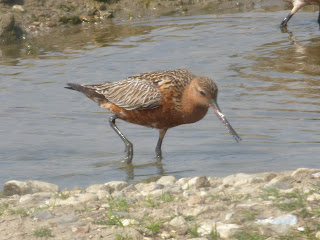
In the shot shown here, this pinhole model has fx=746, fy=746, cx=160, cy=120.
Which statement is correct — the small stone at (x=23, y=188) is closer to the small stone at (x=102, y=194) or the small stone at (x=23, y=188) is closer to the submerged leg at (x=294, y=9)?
the small stone at (x=102, y=194)

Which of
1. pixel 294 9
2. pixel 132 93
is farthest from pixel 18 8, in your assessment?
pixel 132 93

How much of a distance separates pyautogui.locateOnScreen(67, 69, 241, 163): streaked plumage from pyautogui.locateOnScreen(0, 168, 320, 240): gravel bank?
1.74 meters

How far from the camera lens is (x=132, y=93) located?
920 cm

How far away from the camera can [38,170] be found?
859cm

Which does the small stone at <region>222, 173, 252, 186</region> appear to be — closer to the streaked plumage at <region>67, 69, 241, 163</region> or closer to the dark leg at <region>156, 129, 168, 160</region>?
the streaked plumage at <region>67, 69, 241, 163</region>

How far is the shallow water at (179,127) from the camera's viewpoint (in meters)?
8.70

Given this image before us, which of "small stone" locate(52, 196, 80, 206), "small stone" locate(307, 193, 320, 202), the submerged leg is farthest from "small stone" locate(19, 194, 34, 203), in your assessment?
the submerged leg

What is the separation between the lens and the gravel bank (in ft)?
17.3

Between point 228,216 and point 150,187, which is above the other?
point 228,216

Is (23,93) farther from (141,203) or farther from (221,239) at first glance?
(221,239)

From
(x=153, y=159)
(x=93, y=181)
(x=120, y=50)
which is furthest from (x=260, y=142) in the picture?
(x=120, y=50)

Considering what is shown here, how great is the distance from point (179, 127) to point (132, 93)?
134cm

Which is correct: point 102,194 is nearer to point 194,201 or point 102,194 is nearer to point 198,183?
point 198,183

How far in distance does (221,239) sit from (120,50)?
10.4m
